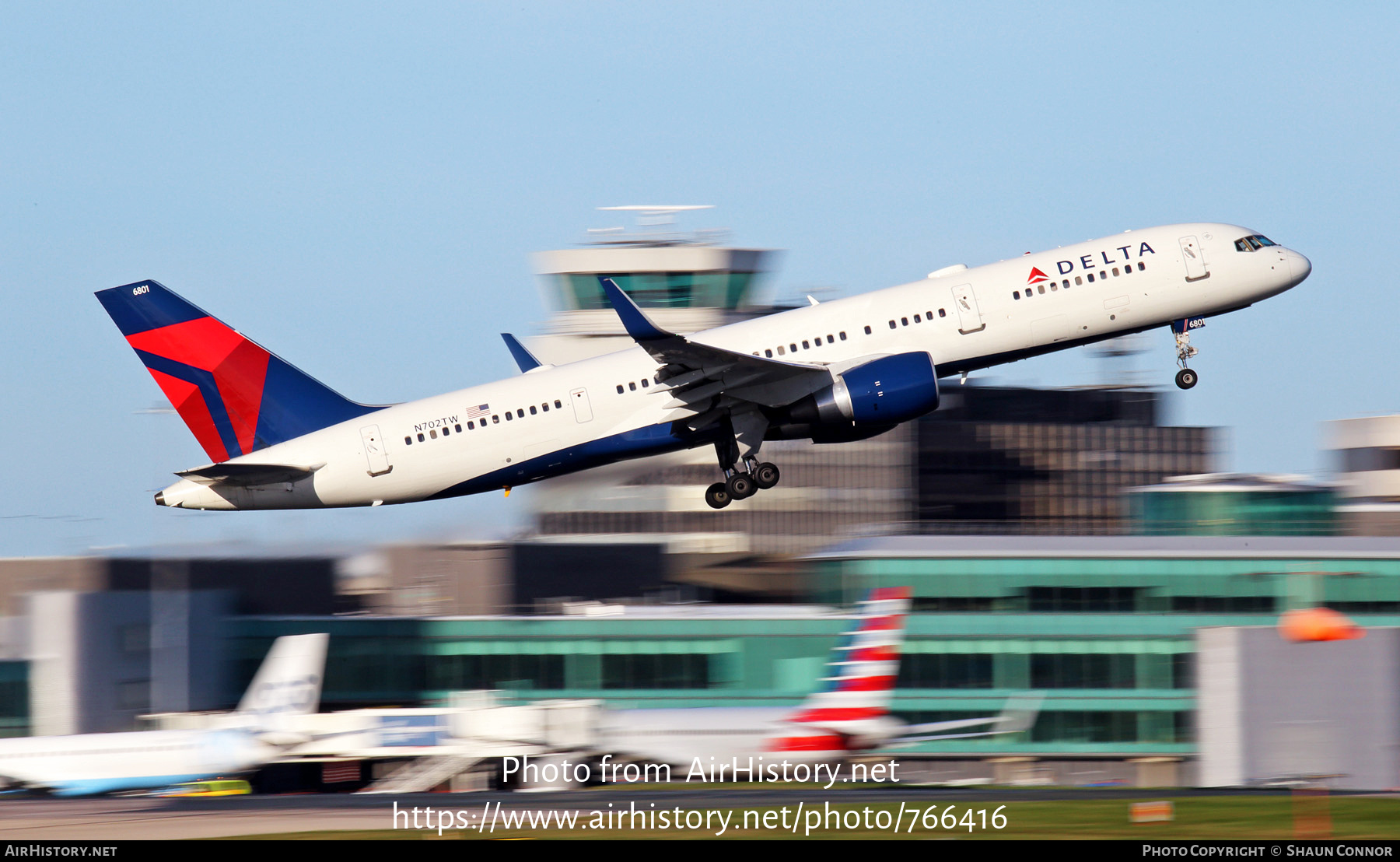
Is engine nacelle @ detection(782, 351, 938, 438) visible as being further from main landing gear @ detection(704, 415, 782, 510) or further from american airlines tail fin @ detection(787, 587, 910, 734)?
american airlines tail fin @ detection(787, 587, 910, 734)

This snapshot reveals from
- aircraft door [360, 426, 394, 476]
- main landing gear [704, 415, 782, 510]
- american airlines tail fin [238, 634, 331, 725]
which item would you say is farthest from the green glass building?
aircraft door [360, 426, 394, 476]

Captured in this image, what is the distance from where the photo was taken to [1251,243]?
3938cm

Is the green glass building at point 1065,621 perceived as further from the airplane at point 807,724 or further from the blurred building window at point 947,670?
the airplane at point 807,724

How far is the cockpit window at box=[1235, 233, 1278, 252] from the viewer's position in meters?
39.1

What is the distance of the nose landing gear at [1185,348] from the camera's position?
3909 centimetres

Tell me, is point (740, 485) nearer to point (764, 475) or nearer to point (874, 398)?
point (764, 475)

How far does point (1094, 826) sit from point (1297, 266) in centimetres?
1746

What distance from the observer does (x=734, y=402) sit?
121 ft

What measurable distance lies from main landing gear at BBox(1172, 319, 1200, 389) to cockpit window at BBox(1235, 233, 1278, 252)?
2125 mm

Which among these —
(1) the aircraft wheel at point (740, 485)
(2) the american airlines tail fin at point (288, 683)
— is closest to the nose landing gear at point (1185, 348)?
(1) the aircraft wheel at point (740, 485)

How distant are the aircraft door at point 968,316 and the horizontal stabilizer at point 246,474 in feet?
50.1

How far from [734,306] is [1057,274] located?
47436mm

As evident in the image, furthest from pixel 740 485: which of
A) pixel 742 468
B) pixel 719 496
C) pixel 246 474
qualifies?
pixel 246 474
